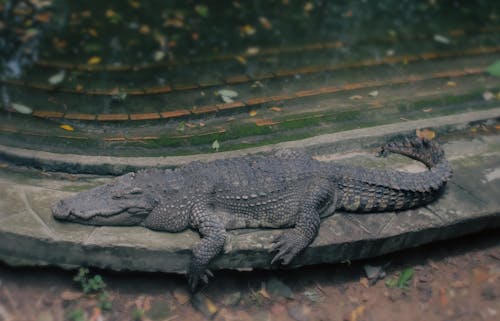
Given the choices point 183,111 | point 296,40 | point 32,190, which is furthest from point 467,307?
point 296,40

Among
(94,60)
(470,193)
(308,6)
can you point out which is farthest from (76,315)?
(308,6)

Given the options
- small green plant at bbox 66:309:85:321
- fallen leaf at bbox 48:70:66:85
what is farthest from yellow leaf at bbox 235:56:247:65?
small green plant at bbox 66:309:85:321

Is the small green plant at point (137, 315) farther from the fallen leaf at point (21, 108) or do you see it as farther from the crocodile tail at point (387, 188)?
the fallen leaf at point (21, 108)

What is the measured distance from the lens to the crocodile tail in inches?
191

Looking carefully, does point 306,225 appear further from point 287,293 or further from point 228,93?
point 228,93

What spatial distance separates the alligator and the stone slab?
0.29ft

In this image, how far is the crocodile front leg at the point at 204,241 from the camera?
14.3 ft

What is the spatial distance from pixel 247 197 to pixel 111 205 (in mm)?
1106

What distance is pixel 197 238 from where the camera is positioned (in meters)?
4.53

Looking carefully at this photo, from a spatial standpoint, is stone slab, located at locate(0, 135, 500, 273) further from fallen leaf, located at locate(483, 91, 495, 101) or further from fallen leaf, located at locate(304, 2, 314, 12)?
fallen leaf, located at locate(304, 2, 314, 12)

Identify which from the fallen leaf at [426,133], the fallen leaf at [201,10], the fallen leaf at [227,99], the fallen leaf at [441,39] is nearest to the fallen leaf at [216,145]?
the fallen leaf at [227,99]

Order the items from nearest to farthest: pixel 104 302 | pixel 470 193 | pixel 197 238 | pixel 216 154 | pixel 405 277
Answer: pixel 104 302
pixel 197 238
pixel 405 277
pixel 470 193
pixel 216 154

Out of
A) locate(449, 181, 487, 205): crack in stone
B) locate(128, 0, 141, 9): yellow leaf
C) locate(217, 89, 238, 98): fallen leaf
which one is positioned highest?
locate(128, 0, 141, 9): yellow leaf

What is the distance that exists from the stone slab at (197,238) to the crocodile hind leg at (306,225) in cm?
10
